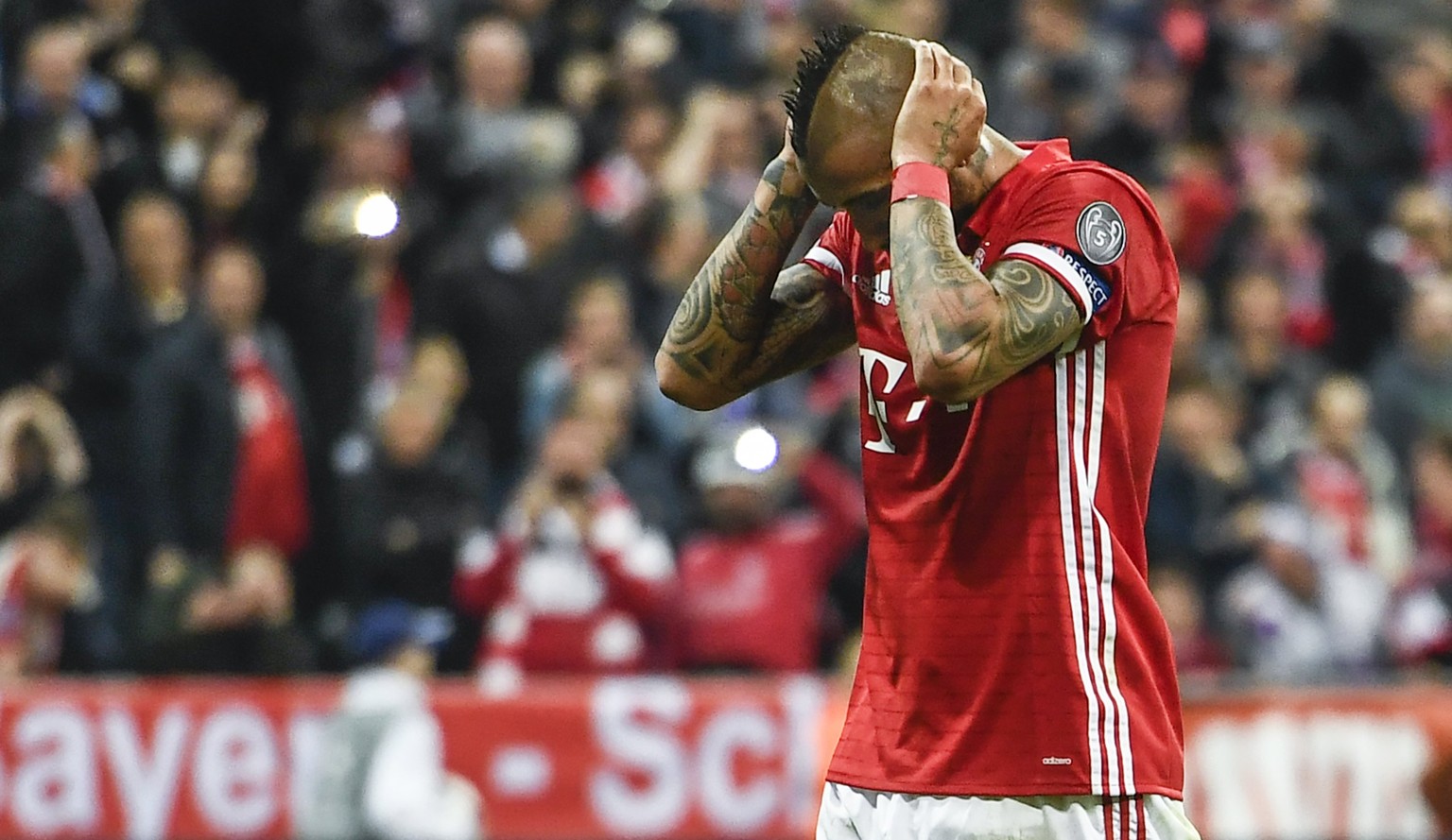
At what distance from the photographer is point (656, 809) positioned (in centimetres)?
873

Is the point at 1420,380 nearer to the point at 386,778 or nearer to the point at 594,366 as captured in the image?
the point at 594,366

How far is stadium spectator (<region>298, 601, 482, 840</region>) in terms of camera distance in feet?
27.8

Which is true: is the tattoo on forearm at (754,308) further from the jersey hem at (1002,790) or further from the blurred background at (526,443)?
the blurred background at (526,443)

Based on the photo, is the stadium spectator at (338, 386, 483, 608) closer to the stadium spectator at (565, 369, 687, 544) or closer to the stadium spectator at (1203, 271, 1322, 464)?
the stadium spectator at (565, 369, 687, 544)

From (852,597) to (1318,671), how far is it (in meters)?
2.21

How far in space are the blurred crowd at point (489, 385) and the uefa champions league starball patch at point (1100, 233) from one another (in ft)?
18.5

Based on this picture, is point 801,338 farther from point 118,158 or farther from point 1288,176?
point 1288,176

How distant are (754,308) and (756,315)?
15mm

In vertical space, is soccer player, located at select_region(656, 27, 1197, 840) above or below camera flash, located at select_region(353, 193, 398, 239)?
below

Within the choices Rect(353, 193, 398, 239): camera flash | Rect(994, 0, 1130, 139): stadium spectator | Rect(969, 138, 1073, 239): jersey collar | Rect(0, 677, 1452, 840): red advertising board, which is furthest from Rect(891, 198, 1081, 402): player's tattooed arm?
Rect(994, 0, 1130, 139): stadium spectator

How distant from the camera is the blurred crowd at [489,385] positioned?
9.28 metres

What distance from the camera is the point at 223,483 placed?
9.62 meters

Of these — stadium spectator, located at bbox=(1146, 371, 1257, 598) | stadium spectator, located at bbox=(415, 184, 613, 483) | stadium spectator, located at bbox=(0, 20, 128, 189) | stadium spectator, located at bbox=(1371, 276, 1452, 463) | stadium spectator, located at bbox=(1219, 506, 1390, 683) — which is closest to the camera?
stadium spectator, located at bbox=(0, 20, 128, 189)

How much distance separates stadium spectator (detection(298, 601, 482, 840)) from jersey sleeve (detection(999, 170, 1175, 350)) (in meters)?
5.26
